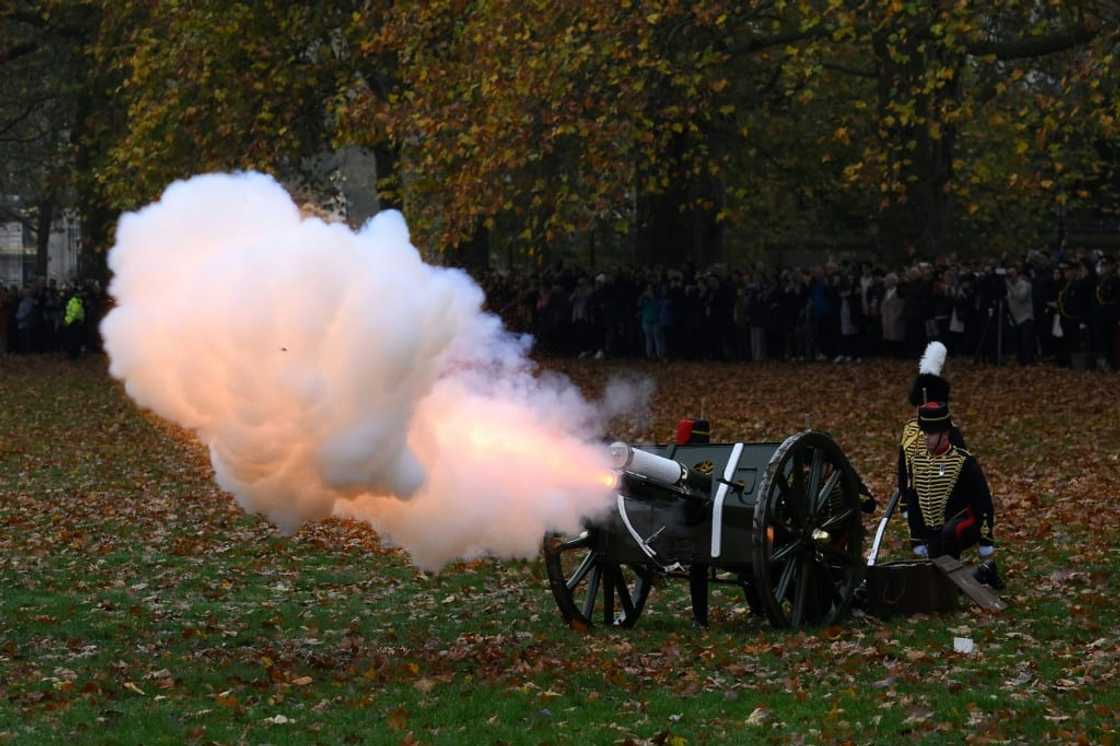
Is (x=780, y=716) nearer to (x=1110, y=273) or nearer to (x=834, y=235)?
(x=1110, y=273)

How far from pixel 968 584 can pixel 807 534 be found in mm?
1585

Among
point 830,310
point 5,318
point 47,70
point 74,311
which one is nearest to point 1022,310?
point 830,310

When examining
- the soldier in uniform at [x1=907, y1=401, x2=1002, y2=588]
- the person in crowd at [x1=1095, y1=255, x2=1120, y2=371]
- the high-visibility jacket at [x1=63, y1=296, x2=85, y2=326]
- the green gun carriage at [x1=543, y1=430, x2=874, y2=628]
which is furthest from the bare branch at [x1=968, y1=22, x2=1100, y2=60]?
the high-visibility jacket at [x1=63, y1=296, x2=85, y2=326]

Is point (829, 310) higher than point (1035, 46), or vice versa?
point (1035, 46)

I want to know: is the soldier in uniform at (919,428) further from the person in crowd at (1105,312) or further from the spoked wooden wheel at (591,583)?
the person in crowd at (1105,312)

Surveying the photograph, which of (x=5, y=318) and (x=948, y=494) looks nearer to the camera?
(x=948, y=494)

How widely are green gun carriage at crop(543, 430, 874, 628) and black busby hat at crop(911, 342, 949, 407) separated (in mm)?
1302

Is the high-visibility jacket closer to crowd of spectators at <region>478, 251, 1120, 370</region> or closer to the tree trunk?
crowd of spectators at <region>478, 251, 1120, 370</region>

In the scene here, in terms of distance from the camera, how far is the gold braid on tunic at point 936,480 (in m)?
14.4

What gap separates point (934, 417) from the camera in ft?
47.3

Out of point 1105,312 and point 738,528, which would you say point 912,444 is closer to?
point 738,528

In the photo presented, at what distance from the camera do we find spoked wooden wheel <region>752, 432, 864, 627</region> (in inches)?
494

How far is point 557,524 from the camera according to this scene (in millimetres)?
12844

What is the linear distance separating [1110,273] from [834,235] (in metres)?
23.8
